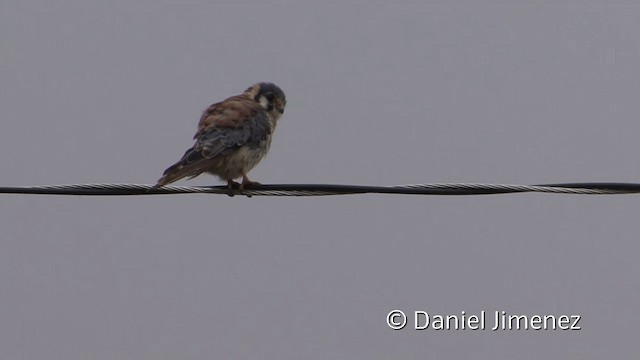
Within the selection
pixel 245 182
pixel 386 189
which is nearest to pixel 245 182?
pixel 245 182

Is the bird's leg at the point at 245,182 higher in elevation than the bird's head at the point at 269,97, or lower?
lower

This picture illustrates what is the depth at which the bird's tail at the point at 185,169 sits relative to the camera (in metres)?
7.45

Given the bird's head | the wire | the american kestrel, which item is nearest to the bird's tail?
the american kestrel

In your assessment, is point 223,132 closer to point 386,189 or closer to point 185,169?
point 185,169

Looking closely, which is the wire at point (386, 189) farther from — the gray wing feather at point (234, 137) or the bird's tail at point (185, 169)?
the gray wing feather at point (234, 137)

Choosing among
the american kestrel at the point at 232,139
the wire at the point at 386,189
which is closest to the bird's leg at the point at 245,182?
the american kestrel at the point at 232,139

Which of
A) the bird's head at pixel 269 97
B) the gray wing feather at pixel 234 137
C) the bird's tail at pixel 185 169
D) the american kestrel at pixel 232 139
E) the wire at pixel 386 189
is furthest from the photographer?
the bird's head at pixel 269 97

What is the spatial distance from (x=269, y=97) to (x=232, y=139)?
50.7 inches

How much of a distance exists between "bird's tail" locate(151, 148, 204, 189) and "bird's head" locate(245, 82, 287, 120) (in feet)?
5.52

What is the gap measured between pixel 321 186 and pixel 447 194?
729mm

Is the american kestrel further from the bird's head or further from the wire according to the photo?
the wire

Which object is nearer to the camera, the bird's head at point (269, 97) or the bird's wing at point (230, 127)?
the bird's wing at point (230, 127)

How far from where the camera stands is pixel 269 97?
9852mm

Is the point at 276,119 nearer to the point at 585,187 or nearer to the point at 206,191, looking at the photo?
the point at 206,191
